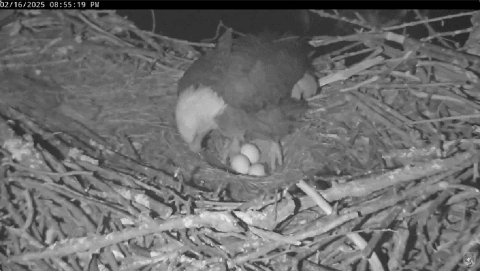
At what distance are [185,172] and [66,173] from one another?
52 centimetres

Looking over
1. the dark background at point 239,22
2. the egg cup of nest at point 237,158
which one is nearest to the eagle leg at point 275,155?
the egg cup of nest at point 237,158

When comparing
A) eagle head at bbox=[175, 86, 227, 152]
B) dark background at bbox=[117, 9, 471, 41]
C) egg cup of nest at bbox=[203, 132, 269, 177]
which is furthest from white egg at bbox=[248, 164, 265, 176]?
dark background at bbox=[117, 9, 471, 41]

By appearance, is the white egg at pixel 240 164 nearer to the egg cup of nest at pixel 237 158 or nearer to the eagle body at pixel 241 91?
the egg cup of nest at pixel 237 158

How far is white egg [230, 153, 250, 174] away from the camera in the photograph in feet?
5.63

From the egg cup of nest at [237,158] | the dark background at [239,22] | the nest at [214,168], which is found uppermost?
the dark background at [239,22]

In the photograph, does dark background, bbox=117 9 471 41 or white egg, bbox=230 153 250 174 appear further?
dark background, bbox=117 9 471 41

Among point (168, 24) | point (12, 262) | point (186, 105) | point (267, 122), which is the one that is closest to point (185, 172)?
point (186, 105)

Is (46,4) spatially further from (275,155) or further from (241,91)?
(275,155)

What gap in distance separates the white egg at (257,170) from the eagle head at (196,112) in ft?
0.84

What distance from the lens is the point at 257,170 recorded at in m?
1.70

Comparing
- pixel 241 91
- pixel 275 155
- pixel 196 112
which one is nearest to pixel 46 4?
pixel 196 112

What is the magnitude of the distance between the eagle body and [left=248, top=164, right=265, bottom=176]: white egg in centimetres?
17

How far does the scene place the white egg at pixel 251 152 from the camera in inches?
71.6

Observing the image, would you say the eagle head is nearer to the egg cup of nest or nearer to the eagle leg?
the egg cup of nest
